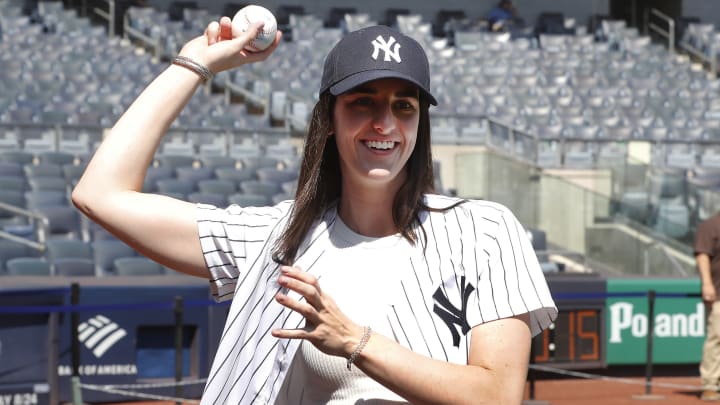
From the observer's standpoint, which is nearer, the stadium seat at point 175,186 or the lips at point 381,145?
the lips at point 381,145

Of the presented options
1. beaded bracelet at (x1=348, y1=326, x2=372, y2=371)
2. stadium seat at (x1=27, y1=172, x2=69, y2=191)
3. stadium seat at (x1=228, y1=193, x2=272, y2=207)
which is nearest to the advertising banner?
stadium seat at (x1=228, y1=193, x2=272, y2=207)

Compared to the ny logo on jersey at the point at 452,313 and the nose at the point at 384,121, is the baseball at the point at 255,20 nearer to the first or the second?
the nose at the point at 384,121

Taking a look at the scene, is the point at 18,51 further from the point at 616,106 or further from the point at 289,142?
the point at 616,106

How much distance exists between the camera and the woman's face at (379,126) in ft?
6.89

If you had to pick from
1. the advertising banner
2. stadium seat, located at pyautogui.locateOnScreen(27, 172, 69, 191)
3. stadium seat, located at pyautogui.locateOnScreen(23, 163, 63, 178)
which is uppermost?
stadium seat, located at pyautogui.locateOnScreen(23, 163, 63, 178)

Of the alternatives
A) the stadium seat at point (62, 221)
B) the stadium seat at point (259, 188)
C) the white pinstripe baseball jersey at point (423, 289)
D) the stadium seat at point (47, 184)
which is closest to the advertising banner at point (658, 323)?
the stadium seat at point (259, 188)

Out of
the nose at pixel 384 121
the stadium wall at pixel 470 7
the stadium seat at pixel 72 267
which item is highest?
the stadium wall at pixel 470 7

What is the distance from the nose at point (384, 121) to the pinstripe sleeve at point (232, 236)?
0.32 meters

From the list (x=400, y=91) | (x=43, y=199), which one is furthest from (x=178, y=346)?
(x=400, y=91)

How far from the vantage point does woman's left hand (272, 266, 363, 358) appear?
6.07 ft

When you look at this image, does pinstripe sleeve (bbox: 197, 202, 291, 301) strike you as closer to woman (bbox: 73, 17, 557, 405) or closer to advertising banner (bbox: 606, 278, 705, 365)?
woman (bbox: 73, 17, 557, 405)

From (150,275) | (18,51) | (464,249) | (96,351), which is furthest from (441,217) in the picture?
(18,51)

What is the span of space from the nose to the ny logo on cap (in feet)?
0.31

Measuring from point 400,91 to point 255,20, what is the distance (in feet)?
1.46
